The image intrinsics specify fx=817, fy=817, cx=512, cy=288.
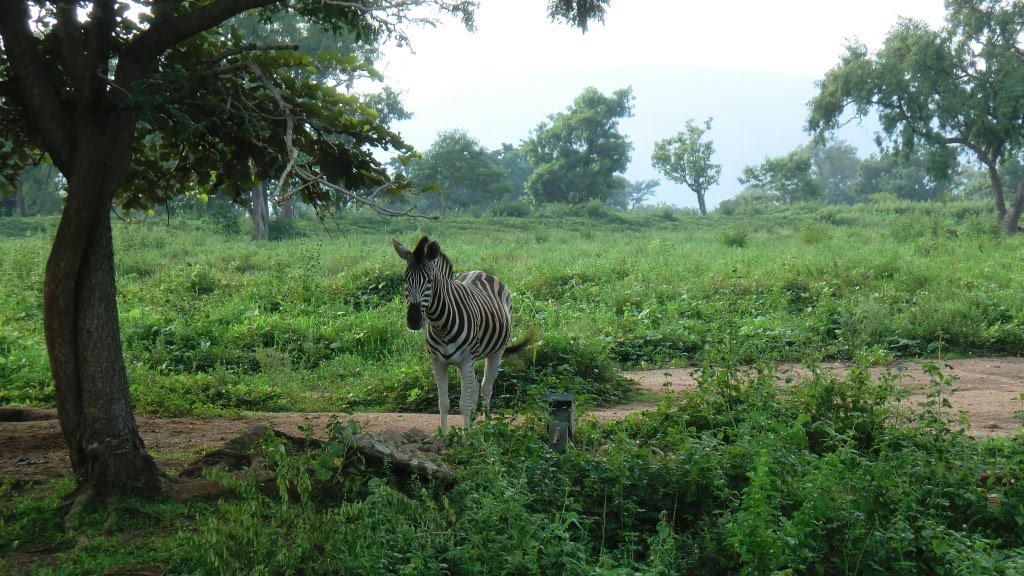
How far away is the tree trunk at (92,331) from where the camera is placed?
19.2ft

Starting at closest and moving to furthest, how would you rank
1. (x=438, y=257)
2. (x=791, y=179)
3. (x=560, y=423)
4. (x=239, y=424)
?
(x=560, y=423), (x=438, y=257), (x=239, y=424), (x=791, y=179)

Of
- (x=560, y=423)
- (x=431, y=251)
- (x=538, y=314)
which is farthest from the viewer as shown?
(x=538, y=314)

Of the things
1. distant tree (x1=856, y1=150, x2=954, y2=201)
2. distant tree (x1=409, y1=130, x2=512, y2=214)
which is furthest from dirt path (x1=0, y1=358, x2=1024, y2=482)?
distant tree (x1=856, y1=150, x2=954, y2=201)

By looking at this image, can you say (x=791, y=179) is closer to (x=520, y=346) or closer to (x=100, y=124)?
(x=520, y=346)

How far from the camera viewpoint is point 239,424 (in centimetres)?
890

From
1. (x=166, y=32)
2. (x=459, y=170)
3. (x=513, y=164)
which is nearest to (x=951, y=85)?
(x=459, y=170)

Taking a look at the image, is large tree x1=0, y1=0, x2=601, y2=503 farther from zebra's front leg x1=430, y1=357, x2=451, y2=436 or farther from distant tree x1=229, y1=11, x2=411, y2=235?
distant tree x1=229, y1=11, x2=411, y2=235

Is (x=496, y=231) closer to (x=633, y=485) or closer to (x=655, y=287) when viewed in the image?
(x=655, y=287)

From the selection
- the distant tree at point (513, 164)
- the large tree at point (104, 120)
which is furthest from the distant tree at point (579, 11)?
the distant tree at point (513, 164)

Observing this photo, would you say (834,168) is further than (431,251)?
Yes

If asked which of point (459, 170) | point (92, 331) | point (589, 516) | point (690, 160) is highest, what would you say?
point (690, 160)

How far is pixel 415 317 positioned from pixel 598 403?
352 cm

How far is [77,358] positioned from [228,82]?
2.49 m

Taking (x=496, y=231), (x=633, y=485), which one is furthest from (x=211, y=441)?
(x=496, y=231)
